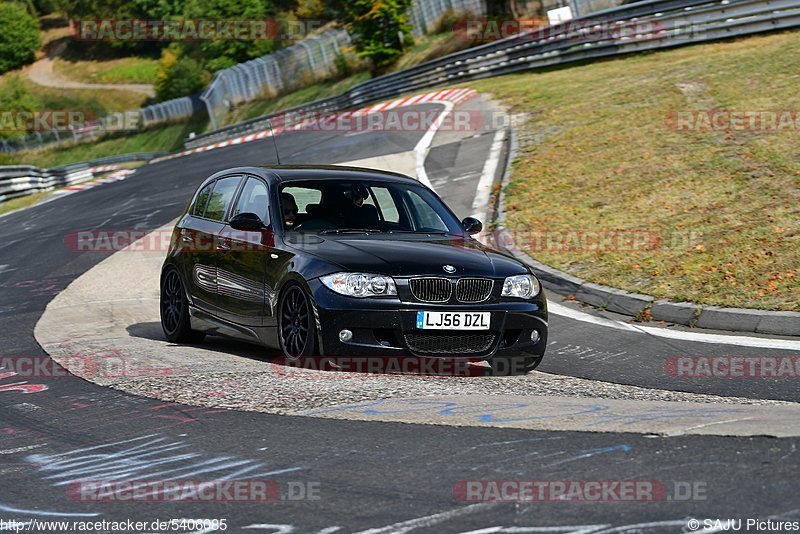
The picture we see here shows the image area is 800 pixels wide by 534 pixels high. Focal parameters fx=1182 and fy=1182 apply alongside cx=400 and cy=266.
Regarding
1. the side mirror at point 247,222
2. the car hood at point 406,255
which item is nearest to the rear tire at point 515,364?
the car hood at point 406,255

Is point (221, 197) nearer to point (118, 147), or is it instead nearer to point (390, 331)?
point (390, 331)

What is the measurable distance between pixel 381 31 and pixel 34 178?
17615mm

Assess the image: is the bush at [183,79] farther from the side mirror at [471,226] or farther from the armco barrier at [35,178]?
the side mirror at [471,226]

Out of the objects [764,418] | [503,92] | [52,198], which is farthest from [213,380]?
[52,198]

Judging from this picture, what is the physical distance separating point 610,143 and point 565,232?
Result: 15.7 feet

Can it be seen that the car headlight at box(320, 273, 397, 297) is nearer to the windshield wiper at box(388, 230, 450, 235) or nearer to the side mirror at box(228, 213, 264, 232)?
the windshield wiper at box(388, 230, 450, 235)

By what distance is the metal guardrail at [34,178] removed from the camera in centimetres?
3650

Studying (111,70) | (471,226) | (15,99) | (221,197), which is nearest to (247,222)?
(221,197)

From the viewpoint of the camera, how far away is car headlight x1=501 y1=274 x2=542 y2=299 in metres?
8.83

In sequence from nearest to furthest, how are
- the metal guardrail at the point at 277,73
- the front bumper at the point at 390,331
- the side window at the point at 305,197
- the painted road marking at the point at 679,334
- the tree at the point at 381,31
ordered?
the front bumper at the point at 390,331
the side window at the point at 305,197
the painted road marking at the point at 679,334
the tree at the point at 381,31
the metal guardrail at the point at 277,73

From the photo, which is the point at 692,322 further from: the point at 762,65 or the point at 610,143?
the point at 762,65

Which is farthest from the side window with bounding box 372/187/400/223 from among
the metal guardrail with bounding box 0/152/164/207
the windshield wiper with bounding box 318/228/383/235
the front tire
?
the metal guardrail with bounding box 0/152/164/207

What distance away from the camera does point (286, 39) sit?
9781 centimetres

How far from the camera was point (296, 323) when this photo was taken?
28.8ft
